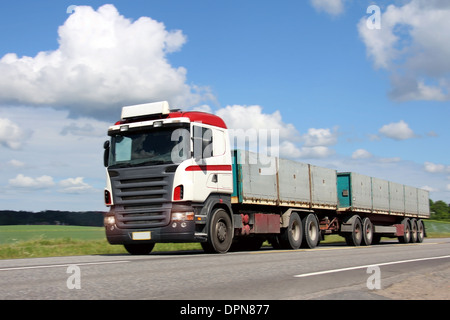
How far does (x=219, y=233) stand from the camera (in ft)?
44.8

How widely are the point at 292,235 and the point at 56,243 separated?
30.4 ft

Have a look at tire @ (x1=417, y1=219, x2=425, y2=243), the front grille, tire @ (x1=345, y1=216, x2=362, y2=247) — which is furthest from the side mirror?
tire @ (x1=417, y1=219, x2=425, y2=243)

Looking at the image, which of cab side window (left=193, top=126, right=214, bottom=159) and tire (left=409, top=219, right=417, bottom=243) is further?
tire (left=409, top=219, right=417, bottom=243)

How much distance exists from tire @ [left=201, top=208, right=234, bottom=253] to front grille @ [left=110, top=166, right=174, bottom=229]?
4.11 feet

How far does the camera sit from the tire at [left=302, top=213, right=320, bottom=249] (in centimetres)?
1859

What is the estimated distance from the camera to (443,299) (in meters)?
6.19

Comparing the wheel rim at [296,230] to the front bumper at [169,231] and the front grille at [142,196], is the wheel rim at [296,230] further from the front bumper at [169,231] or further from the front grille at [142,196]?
the front grille at [142,196]

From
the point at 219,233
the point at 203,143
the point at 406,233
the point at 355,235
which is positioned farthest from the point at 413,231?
the point at 203,143

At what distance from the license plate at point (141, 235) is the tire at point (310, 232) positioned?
7277 mm

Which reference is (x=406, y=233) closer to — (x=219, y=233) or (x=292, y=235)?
(x=292, y=235)

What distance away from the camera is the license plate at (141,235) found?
42.1 ft

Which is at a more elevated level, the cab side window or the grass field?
the cab side window

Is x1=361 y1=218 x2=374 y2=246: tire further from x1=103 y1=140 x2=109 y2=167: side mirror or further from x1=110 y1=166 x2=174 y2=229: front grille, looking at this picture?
x1=103 y1=140 x2=109 y2=167: side mirror
